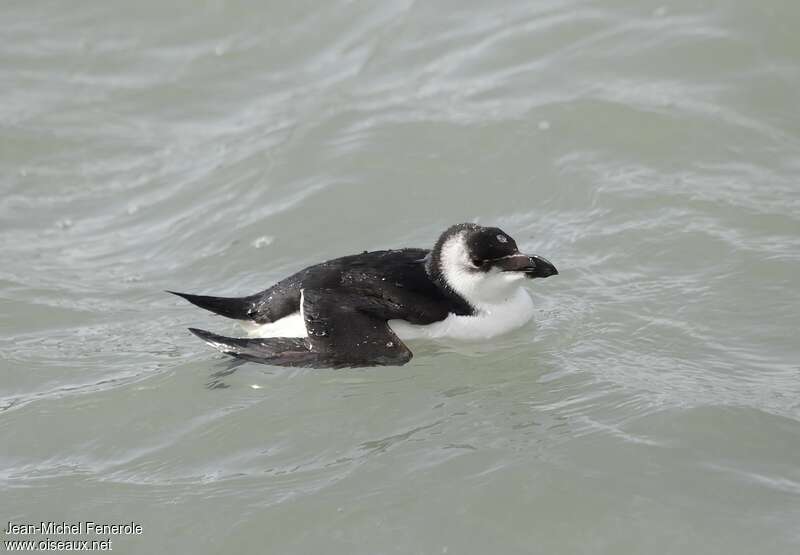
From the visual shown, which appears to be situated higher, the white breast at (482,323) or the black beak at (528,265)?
the black beak at (528,265)

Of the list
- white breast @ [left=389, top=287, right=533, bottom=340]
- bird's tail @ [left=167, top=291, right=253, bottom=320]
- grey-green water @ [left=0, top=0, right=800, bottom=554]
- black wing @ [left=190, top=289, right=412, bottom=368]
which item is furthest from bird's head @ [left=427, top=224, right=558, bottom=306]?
bird's tail @ [left=167, top=291, right=253, bottom=320]

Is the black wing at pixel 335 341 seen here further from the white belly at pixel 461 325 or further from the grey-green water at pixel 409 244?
the grey-green water at pixel 409 244

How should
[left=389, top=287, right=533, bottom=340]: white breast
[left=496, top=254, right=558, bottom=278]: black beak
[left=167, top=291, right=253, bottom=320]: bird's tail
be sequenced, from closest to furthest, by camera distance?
1. [left=496, top=254, right=558, bottom=278]: black beak
2. [left=389, top=287, right=533, bottom=340]: white breast
3. [left=167, top=291, right=253, bottom=320]: bird's tail

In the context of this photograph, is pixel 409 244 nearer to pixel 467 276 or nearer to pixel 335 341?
pixel 467 276

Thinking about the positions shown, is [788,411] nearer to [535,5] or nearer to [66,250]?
[66,250]

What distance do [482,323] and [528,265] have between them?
0.50 meters

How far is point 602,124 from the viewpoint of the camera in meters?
9.93

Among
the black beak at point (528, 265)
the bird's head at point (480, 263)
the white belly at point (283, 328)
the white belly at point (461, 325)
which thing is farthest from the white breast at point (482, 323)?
the white belly at point (283, 328)

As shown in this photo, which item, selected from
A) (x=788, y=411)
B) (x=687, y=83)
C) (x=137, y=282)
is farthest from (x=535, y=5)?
(x=788, y=411)

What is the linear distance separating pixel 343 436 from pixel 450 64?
18.8 feet

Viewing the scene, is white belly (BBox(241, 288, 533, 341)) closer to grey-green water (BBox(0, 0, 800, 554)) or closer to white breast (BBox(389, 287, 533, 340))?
white breast (BBox(389, 287, 533, 340))

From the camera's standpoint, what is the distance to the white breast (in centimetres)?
692

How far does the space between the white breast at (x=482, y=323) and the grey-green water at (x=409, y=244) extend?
12cm

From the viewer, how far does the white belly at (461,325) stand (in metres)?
6.89
